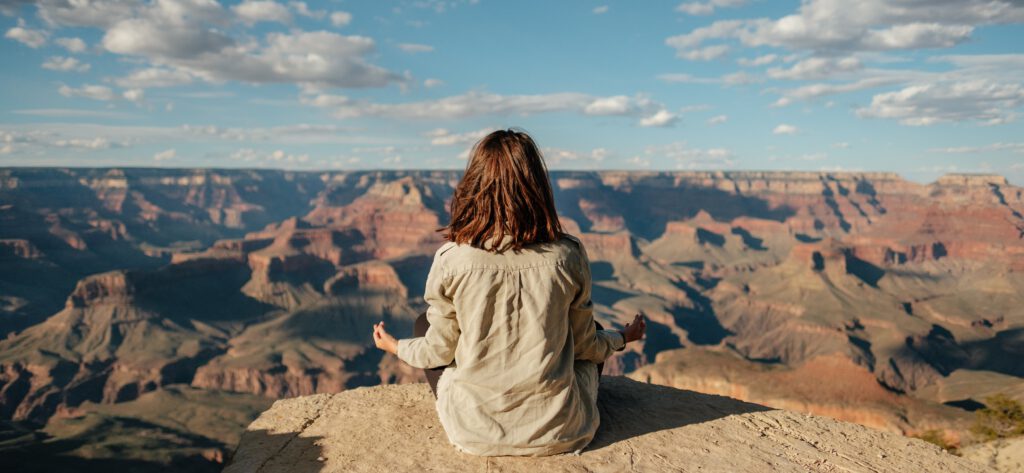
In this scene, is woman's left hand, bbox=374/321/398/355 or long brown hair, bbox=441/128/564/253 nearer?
long brown hair, bbox=441/128/564/253

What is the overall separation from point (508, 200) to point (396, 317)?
107 metres

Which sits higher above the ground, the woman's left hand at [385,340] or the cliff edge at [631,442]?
the woman's left hand at [385,340]

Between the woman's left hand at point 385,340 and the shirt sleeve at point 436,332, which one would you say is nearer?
the shirt sleeve at point 436,332

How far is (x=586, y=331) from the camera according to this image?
4.84 metres

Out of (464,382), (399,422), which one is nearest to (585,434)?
(464,382)

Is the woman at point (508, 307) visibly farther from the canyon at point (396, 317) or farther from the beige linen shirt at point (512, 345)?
the canyon at point (396, 317)

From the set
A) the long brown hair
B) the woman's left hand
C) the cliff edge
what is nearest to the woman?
the long brown hair

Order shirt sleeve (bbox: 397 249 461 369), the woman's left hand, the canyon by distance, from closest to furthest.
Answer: shirt sleeve (bbox: 397 249 461 369), the woman's left hand, the canyon

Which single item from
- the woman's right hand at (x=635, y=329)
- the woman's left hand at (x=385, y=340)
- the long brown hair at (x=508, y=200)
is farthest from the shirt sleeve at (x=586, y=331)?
the woman's left hand at (x=385, y=340)

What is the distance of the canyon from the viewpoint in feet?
185

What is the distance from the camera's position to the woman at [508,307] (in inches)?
168

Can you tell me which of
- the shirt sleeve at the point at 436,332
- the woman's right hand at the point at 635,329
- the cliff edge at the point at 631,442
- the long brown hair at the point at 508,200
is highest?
the long brown hair at the point at 508,200

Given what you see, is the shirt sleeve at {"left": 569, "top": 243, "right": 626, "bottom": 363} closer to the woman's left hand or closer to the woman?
the woman

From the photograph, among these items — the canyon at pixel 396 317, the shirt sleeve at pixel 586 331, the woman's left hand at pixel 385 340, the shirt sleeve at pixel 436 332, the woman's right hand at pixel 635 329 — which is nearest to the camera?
the shirt sleeve at pixel 436 332
